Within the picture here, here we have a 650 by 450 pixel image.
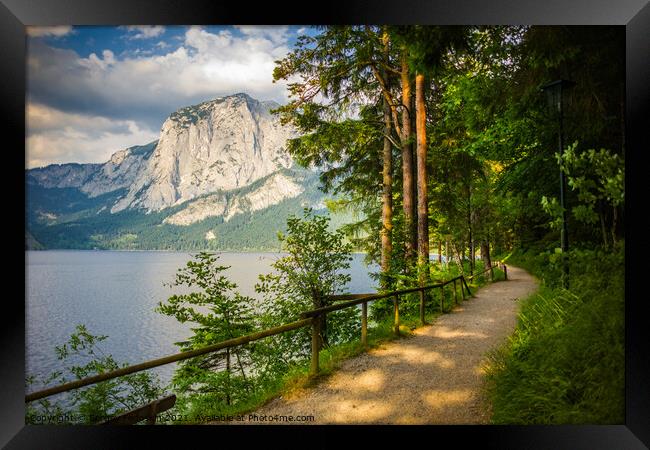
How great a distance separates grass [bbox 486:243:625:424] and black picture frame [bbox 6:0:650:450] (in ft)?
0.93

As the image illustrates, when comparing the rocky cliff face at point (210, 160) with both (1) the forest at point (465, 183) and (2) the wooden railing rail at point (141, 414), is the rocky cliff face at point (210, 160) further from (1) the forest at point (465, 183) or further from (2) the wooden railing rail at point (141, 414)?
(2) the wooden railing rail at point (141, 414)

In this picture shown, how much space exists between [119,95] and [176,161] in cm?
549

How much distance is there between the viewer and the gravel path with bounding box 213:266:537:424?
2.72 meters

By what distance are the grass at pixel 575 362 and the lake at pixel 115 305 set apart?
11.5ft

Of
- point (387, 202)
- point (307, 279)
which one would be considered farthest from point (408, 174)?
point (307, 279)

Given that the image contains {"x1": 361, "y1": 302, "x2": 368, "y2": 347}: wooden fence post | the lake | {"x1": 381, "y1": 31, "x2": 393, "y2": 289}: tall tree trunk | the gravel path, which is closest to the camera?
the gravel path

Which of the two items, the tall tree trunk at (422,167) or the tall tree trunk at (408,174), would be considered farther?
the tall tree trunk at (408,174)

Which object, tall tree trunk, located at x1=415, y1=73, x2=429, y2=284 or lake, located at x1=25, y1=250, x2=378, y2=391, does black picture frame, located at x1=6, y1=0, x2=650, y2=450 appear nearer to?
lake, located at x1=25, y1=250, x2=378, y2=391

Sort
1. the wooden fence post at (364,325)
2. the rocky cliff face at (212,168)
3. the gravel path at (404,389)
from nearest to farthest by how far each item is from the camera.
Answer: the gravel path at (404,389) → the wooden fence post at (364,325) → the rocky cliff face at (212,168)

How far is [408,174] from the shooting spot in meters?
Result: 7.12

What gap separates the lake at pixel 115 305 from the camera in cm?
347

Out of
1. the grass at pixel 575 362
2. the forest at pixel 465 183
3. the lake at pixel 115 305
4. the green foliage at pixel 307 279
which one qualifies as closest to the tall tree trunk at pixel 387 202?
the forest at pixel 465 183

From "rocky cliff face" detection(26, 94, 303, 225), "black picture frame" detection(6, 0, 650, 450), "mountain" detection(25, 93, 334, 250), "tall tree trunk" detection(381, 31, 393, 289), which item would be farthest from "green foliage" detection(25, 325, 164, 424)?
A: "tall tree trunk" detection(381, 31, 393, 289)
